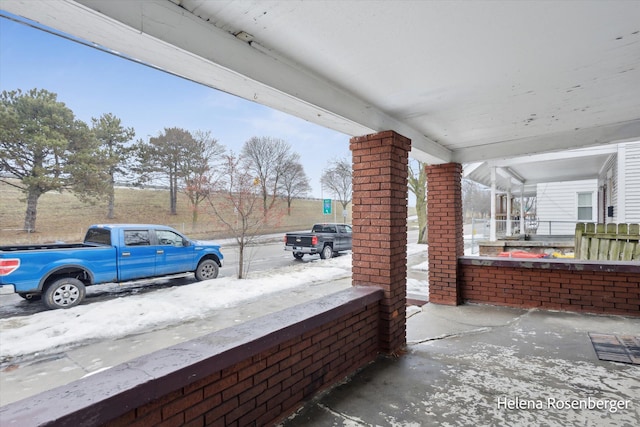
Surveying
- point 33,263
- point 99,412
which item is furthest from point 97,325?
point 99,412

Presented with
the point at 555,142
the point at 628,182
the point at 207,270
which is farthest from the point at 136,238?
the point at 628,182

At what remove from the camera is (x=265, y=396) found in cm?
204

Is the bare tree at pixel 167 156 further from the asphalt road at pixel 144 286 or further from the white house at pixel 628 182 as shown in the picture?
the white house at pixel 628 182

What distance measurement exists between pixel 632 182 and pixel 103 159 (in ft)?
67.0

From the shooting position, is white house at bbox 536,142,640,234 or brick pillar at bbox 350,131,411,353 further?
→ white house at bbox 536,142,640,234

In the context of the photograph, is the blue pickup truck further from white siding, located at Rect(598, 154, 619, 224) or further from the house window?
the house window

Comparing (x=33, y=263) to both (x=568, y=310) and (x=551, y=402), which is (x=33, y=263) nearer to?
(x=551, y=402)

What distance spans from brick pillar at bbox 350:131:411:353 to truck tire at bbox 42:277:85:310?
19.0ft

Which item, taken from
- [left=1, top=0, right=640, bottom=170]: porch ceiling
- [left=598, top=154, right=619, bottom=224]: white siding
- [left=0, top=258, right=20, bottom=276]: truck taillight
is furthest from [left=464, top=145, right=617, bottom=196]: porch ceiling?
[left=0, top=258, right=20, bottom=276]: truck taillight

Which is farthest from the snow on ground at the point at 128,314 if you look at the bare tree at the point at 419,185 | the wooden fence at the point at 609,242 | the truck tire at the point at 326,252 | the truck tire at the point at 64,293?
the bare tree at the point at 419,185

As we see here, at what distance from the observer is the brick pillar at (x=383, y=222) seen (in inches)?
127

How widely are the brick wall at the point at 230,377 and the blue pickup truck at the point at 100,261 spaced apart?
5.69m

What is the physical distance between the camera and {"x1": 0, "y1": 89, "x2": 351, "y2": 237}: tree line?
1118 cm

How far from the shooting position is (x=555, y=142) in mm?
4340
